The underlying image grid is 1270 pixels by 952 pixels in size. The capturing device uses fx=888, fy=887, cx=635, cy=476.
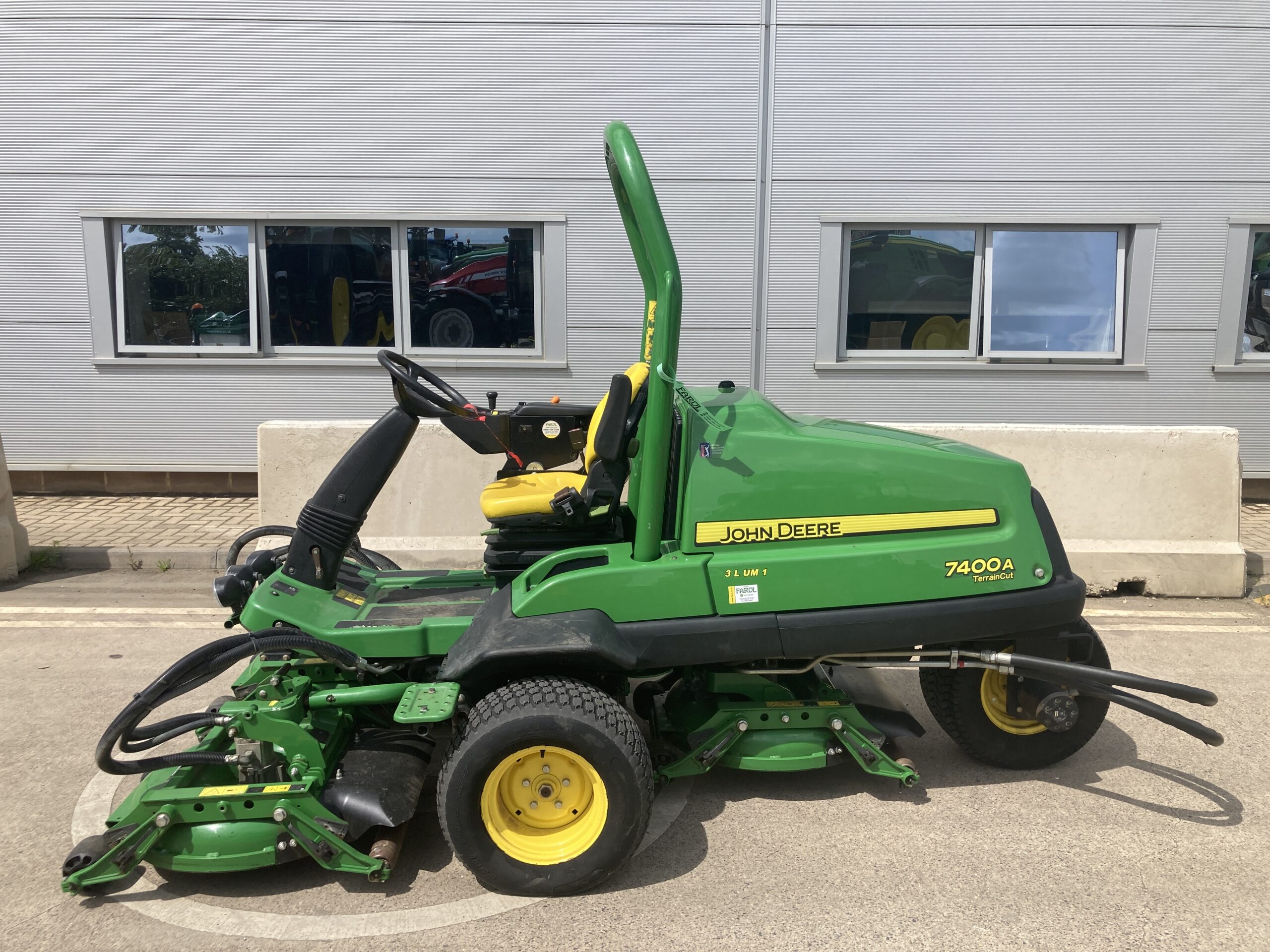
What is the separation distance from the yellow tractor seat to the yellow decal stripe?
1.76 feet

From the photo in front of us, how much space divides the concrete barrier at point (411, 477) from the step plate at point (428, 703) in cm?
284

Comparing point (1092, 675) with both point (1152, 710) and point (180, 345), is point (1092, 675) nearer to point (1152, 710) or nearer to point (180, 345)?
point (1152, 710)

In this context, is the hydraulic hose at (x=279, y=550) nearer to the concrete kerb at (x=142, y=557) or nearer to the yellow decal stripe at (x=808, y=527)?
the yellow decal stripe at (x=808, y=527)

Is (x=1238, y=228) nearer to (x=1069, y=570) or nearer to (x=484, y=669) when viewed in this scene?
(x=1069, y=570)

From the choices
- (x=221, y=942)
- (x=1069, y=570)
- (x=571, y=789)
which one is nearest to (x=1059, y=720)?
(x=1069, y=570)

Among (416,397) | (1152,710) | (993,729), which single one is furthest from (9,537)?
(1152,710)

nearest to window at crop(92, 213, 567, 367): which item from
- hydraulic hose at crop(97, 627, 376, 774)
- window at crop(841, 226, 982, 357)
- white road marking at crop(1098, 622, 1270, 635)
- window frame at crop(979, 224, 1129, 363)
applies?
window at crop(841, 226, 982, 357)

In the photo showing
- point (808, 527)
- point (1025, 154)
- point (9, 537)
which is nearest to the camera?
point (808, 527)

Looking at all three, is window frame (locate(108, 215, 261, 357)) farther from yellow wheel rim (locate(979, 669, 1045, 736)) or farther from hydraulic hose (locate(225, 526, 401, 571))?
yellow wheel rim (locate(979, 669, 1045, 736))

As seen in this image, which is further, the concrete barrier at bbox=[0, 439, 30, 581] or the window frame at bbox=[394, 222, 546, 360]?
the window frame at bbox=[394, 222, 546, 360]

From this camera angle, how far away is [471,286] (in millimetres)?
8008

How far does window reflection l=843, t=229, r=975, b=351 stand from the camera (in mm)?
7930

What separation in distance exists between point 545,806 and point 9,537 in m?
5.08

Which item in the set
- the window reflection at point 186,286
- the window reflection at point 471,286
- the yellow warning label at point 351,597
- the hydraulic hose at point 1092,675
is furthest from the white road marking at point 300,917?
the window reflection at point 186,286
